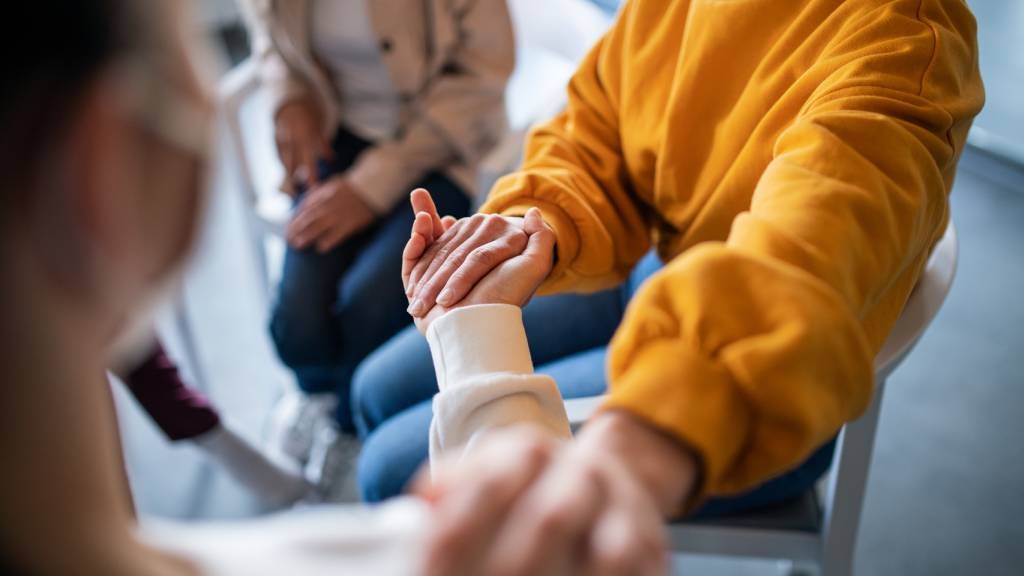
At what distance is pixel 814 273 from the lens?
468 mm

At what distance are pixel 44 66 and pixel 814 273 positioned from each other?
1.26ft

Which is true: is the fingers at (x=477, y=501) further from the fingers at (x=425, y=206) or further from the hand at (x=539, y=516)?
the fingers at (x=425, y=206)

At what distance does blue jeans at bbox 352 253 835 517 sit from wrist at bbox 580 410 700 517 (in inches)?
15.9

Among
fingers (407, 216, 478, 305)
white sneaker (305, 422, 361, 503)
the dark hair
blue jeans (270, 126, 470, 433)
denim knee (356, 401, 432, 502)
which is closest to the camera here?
the dark hair

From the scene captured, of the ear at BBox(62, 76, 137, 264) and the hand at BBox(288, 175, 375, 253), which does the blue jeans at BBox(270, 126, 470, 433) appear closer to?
the hand at BBox(288, 175, 375, 253)

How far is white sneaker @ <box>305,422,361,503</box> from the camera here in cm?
133

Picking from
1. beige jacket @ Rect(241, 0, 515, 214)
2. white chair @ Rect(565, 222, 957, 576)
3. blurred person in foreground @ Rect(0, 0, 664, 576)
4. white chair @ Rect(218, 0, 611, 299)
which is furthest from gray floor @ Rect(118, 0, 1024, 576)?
blurred person in foreground @ Rect(0, 0, 664, 576)

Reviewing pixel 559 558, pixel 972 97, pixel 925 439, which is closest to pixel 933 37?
pixel 972 97

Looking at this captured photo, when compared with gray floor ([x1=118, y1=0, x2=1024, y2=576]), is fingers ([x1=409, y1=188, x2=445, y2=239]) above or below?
above

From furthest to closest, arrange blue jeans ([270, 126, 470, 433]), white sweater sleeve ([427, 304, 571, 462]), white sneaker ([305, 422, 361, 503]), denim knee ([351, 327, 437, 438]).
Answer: white sneaker ([305, 422, 361, 503])
blue jeans ([270, 126, 470, 433])
denim knee ([351, 327, 437, 438])
white sweater sleeve ([427, 304, 571, 462])

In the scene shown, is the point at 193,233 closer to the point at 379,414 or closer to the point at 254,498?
the point at 379,414

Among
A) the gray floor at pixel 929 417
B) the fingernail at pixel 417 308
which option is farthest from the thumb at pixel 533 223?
the gray floor at pixel 929 417

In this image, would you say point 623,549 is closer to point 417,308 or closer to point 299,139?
point 417,308

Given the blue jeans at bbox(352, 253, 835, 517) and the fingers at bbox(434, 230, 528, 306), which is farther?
the blue jeans at bbox(352, 253, 835, 517)
